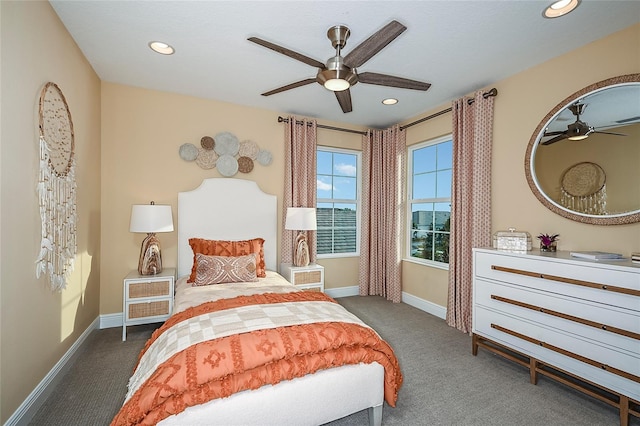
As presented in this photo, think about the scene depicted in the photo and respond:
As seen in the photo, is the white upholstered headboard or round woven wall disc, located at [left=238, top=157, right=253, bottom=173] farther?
round woven wall disc, located at [left=238, top=157, right=253, bottom=173]

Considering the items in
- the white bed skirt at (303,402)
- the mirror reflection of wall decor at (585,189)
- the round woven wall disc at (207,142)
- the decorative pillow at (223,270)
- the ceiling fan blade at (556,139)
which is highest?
the round woven wall disc at (207,142)

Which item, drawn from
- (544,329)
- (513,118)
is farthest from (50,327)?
(513,118)

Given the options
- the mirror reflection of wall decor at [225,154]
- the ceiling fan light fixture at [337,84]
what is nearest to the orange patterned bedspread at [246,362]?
the ceiling fan light fixture at [337,84]

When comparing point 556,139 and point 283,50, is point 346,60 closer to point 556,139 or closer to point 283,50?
point 283,50

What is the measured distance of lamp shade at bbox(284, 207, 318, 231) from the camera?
3.61m

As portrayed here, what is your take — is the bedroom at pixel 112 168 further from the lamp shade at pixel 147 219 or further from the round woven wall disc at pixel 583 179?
the lamp shade at pixel 147 219

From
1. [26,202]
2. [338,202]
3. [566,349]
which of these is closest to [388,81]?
[566,349]

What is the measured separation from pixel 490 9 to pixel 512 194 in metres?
1.72

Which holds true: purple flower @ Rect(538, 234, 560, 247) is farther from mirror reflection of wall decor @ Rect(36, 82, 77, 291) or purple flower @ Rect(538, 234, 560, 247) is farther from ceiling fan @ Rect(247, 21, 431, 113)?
mirror reflection of wall decor @ Rect(36, 82, 77, 291)

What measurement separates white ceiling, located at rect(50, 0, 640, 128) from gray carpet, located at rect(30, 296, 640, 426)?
2618 mm

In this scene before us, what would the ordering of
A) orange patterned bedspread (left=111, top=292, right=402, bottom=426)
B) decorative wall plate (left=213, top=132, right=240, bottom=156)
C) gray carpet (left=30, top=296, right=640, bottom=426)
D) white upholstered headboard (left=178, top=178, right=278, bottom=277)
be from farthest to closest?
1. decorative wall plate (left=213, top=132, right=240, bottom=156)
2. white upholstered headboard (left=178, top=178, right=278, bottom=277)
3. gray carpet (left=30, top=296, right=640, bottom=426)
4. orange patterned bedspread (left=111, top=292, right=402, bottom=426)

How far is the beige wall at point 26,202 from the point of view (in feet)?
5.27

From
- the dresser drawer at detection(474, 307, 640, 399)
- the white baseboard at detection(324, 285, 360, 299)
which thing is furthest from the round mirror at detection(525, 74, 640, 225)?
the white baseboard at detection(324, 285, 360, 299)

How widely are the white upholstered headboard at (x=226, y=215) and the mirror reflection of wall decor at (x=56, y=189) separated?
1.08 m
